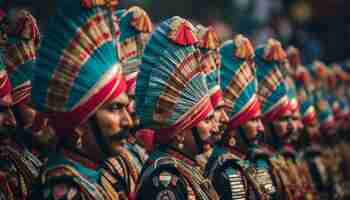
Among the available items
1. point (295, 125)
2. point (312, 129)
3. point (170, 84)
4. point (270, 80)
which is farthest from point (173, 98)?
point (312, 129)

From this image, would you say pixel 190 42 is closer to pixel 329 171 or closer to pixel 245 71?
pixel 245 71

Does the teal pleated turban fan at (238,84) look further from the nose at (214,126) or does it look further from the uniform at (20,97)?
the uniform at (20,97)

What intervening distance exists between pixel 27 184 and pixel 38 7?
454 centimetres

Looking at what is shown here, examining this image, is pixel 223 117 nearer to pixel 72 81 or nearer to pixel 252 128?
pixel 252 128

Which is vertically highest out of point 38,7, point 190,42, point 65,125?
point 38,7

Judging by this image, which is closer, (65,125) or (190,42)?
(65,125)

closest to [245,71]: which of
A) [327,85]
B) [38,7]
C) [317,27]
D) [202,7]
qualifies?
[38,7]

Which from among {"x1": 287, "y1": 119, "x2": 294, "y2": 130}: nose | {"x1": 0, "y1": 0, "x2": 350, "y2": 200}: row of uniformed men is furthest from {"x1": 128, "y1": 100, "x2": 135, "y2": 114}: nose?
{"x1": 287, "y1": 119, "x2": 294, "y2": 130}: nose

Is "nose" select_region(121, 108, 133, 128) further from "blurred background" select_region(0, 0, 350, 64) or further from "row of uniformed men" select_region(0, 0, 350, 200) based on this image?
"blurred background" select_region(0, 0, 350, 64)

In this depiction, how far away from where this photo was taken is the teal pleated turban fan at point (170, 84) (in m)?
8.27

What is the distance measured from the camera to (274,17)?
25672mm

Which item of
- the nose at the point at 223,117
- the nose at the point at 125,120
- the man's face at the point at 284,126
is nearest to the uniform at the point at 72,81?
the nose at the point at 125,120

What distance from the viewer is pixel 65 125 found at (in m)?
7.12

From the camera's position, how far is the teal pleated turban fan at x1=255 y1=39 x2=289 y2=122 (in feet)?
36.7
